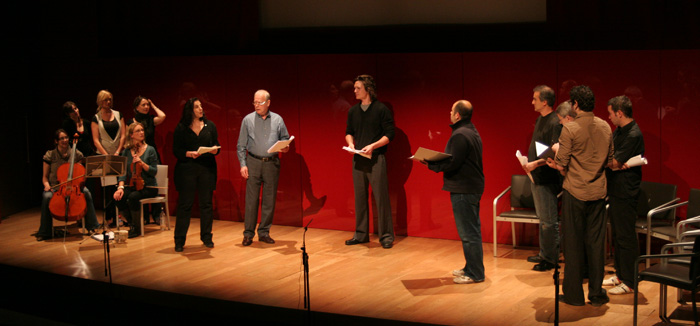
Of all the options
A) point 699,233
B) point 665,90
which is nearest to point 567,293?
point 699,233

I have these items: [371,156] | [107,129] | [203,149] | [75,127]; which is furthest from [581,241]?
[75,127]

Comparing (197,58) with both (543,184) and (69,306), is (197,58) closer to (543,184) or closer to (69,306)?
(69,306)

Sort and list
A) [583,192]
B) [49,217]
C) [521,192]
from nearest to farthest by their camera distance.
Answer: [583,192]
[521,192]
[49,217]

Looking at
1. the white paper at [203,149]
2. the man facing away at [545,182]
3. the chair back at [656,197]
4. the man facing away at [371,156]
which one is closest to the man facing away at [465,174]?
the man facing away at [545,182]

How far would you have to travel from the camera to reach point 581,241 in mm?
4711

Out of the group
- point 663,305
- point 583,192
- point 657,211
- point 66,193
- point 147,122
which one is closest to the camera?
point 663,305

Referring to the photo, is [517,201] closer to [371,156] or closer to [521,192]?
[521,192]

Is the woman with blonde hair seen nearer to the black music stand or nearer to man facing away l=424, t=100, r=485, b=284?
the black music stand

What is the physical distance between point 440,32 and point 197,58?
3057 millimetres

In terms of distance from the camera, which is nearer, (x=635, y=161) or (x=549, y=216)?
(x=635, y=161)

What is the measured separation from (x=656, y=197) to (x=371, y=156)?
2.61 m

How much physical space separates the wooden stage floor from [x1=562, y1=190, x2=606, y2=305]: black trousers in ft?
0.49

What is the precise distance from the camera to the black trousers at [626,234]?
195 inches

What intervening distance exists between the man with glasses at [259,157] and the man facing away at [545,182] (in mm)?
2562
